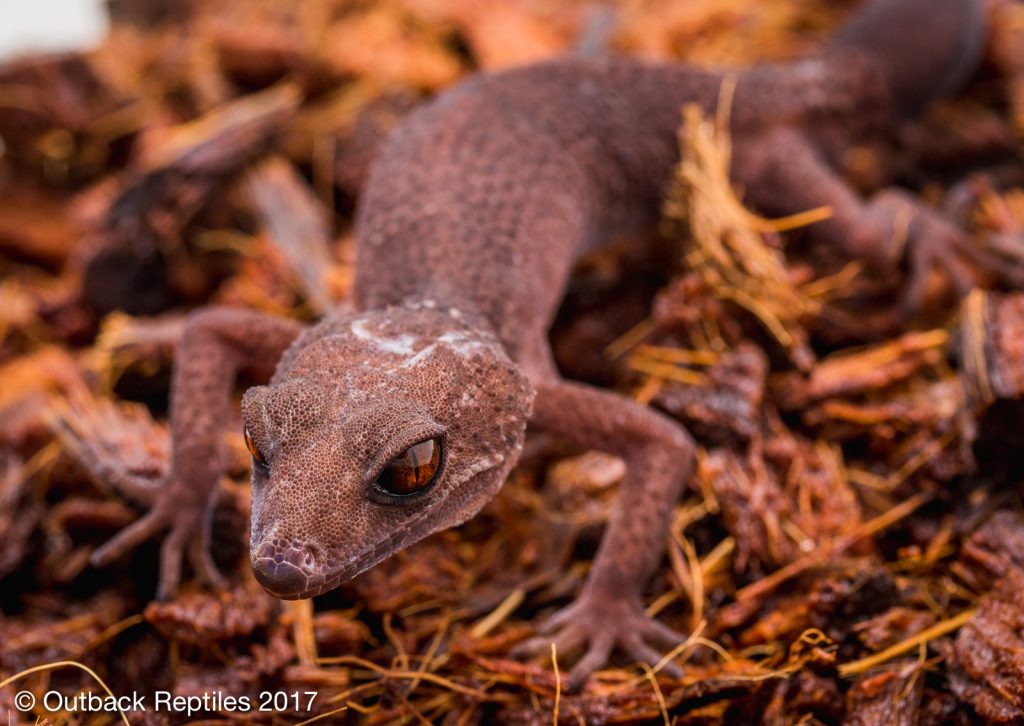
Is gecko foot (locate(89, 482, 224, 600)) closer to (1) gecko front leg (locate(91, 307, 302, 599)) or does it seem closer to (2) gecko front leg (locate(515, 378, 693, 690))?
(1) gecko front leg (locate(91, 307, 302, 599))

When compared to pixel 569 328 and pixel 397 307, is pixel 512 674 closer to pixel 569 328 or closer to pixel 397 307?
pixel 397 307

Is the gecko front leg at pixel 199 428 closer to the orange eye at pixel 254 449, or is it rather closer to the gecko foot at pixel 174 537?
the gecko foot at pixel 174 537

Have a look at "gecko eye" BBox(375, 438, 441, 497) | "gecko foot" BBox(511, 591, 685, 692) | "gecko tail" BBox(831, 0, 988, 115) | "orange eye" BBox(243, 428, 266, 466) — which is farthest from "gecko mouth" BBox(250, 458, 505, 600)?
"gecko tail" BBox(831, 0, 988, 115)

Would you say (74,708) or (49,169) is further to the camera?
(49,169)

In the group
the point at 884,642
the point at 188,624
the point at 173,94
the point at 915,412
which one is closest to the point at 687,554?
the point at 884,642

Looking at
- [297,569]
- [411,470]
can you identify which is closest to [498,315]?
[411,470]

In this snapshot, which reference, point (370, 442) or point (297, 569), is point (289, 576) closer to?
point (297, 569)

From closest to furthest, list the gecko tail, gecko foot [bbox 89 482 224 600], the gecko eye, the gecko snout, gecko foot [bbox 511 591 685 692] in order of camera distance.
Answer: the gecko snout → the gecko eye → gecko foot [bbox 511 591 685 692] → gecko foot [bbox 89 482 224 600] → the gecko tail

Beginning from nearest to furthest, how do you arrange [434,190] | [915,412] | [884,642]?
1. [884,642]
2. [915,412]
3. [434,190]
